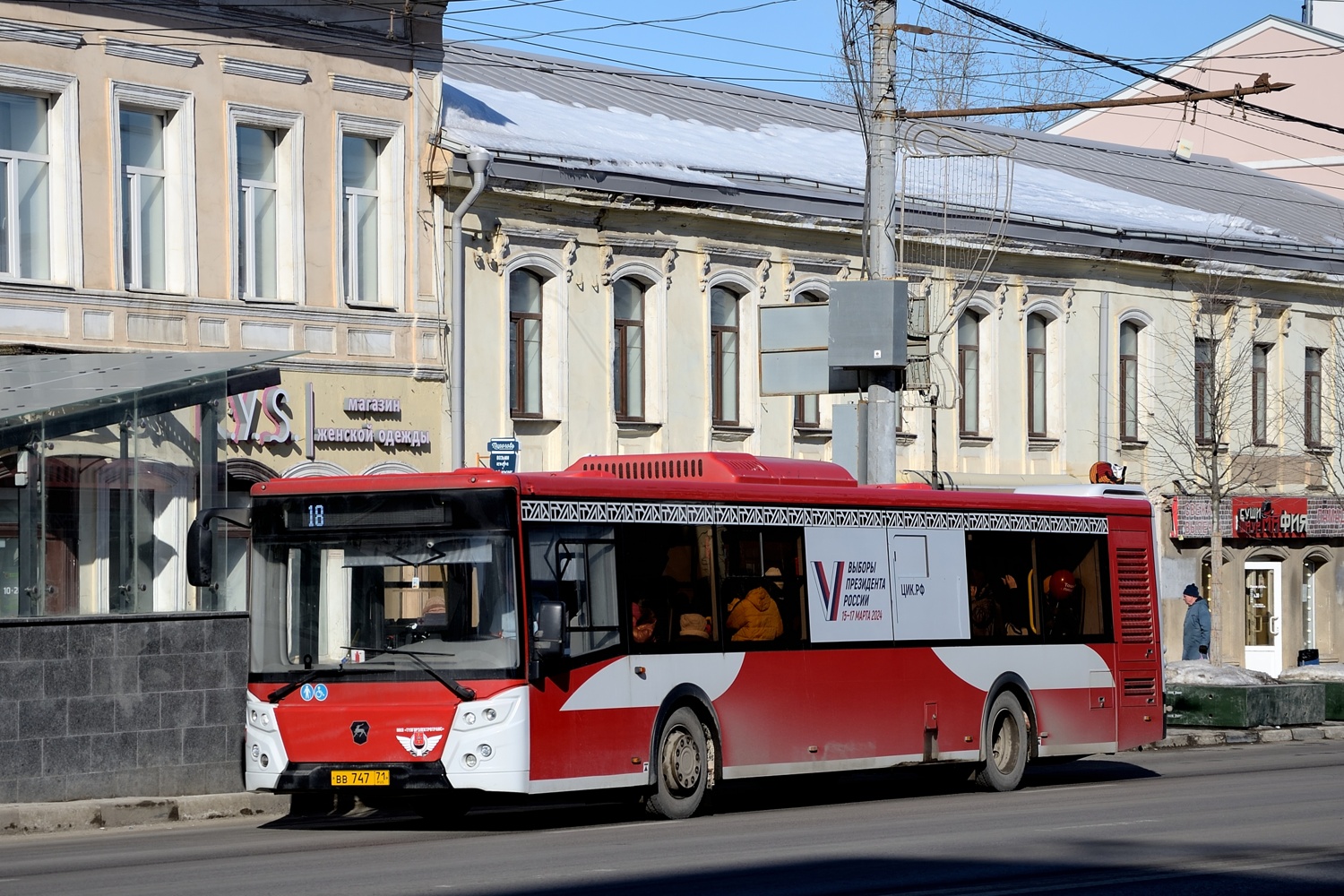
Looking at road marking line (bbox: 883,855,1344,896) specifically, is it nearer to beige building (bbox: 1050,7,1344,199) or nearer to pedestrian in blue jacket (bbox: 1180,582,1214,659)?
pedestrian in blue jacket (bbox: 1180,582,1214,659)

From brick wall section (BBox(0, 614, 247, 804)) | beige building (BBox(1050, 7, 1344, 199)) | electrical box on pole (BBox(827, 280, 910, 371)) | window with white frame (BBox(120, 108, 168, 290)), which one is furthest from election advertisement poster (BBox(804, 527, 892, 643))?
beige building (BBox(1050, 7, 1344, 199))

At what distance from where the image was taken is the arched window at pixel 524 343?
29344 mm

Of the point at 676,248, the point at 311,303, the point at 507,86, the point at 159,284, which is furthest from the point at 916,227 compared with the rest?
the point at 159,284

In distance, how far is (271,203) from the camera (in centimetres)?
2666

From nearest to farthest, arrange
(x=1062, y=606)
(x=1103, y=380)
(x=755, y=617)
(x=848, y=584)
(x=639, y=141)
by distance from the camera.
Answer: (x=755, y=617), (x=848, y=584), (x=1062, y=606), (x=639, y=141), (x=1103, y=380)

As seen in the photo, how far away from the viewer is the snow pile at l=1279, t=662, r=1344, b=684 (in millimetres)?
30094

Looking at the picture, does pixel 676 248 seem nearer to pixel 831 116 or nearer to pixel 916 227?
pixel 916 227

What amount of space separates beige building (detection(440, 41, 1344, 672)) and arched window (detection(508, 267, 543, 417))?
0.04 metres

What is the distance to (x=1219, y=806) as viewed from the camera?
16.8 meters

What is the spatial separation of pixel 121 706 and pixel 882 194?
9.10 metres

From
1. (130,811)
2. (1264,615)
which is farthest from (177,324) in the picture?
(1264,615)

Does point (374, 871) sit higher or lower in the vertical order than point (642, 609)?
lower

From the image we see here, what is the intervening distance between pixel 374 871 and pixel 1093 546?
1051cm

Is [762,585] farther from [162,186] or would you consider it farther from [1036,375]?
[1036,375]
